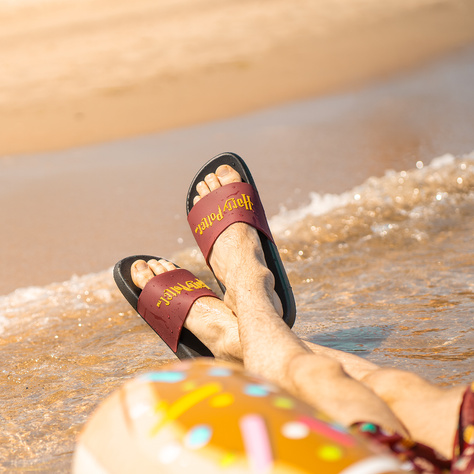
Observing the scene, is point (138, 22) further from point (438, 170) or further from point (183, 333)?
point (183, 333)

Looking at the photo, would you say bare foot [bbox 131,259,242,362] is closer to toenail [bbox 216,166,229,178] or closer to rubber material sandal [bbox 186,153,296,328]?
rubber material sandal [bbox 186,153,296,328]

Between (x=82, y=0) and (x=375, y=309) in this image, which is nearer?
(x=375, y=309)

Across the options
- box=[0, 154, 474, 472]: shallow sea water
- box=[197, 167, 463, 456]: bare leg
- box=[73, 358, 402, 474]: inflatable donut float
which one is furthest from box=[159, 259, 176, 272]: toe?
box=[73, 358, 402, 474]: inflatable donut float

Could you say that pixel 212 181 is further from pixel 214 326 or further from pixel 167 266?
pixel 214 326

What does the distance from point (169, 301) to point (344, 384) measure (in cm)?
107

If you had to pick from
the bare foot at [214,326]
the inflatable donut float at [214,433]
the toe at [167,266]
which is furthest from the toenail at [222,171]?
the inflatable donut float at [214,433]

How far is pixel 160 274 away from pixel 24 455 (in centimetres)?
87

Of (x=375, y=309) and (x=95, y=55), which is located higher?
(x=95, y=55)

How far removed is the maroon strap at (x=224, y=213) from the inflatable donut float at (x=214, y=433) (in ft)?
4.10

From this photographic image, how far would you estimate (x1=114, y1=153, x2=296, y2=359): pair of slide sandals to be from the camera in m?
2.27

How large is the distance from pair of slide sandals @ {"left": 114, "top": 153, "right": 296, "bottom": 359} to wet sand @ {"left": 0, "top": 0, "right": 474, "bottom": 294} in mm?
639

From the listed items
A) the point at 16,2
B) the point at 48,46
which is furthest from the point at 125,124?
the point at 16,2

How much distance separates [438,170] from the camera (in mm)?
3559

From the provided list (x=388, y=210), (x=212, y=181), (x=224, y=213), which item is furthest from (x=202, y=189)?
(x=388, y=210)
